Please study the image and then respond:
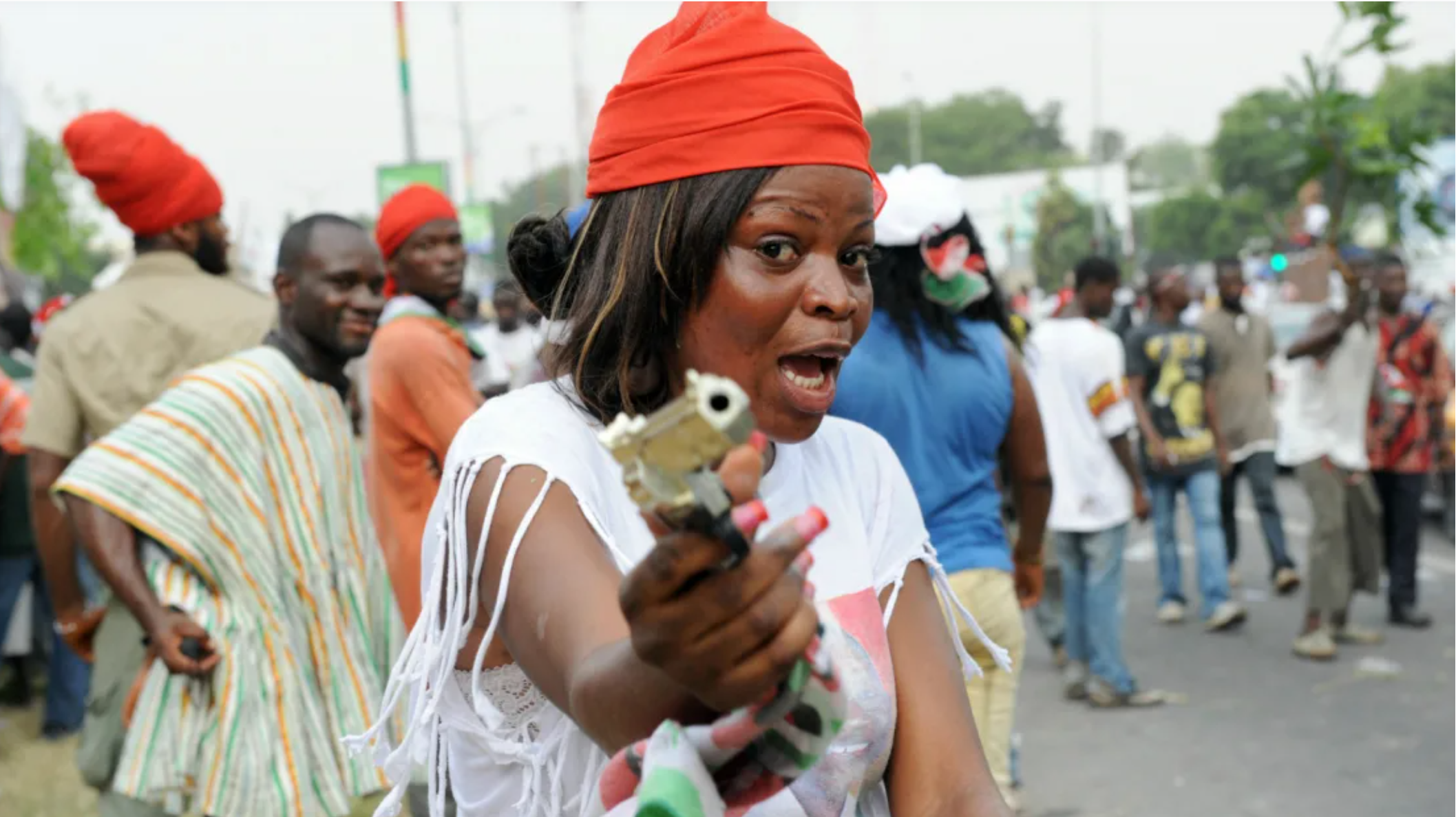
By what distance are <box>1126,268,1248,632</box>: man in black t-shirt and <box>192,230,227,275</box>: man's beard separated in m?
5.65

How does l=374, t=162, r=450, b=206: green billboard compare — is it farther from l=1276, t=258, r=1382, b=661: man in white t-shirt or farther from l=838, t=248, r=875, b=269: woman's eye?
l=838, t=248, r=875, b=269: woman's eye

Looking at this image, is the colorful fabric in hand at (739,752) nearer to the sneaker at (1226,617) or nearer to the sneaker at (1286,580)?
the sneaker at (1226,617)

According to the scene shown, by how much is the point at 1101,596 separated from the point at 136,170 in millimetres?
4677

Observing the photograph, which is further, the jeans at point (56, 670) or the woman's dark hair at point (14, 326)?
the woman's dark hair at point (14, 326)

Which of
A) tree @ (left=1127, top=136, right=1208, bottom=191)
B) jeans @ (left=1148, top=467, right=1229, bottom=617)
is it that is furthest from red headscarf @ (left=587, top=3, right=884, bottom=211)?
tree @ (left=1127, top=136, right=1208, bottom=191)

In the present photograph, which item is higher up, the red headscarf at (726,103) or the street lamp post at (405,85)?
the street lamp post at (405,85)

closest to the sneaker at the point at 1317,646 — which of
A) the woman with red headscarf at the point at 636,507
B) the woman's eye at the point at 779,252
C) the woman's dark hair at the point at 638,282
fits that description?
the woman with red headscarf at the point at 636,507

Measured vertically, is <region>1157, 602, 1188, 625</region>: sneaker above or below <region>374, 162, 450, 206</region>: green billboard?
below

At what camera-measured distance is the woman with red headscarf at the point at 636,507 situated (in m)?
1.66

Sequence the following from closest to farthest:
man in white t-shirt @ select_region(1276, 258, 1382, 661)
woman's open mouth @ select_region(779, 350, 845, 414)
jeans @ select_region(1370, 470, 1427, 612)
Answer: woman's open mouth @ select_region(779, 350, 845, 414), man in white t-shirt @ select_region(1276, 258, 1382, 661), jeans @ select_region(1370, 470, 1427, 612)

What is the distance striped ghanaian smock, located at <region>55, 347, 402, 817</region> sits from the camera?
3.70 meters

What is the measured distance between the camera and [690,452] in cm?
109

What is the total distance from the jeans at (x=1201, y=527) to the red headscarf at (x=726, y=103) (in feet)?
24.1

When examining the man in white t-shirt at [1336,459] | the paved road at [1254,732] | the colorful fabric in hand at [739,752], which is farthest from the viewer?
the man in white t-shirt at [1336,459]
